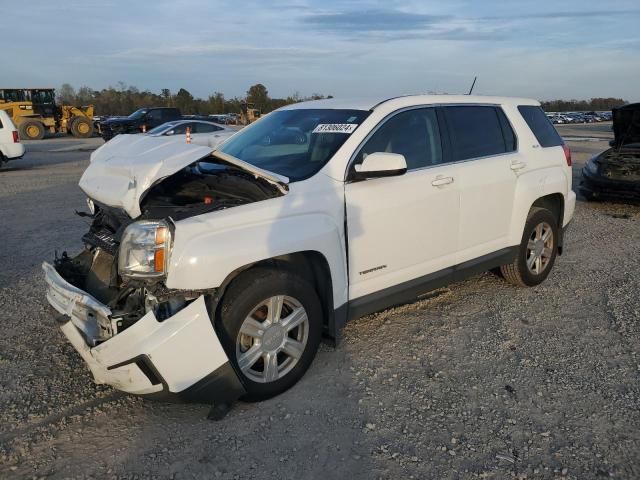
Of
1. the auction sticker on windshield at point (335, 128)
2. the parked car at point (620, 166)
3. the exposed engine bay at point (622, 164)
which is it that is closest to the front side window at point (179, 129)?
the parked car at point (620, 166)

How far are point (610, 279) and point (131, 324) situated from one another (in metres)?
4.96

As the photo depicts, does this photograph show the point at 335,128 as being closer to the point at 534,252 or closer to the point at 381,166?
the point at 381,166

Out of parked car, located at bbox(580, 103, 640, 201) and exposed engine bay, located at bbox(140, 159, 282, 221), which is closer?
exposed engine bay, located at bbox(140, 159, 282, 221)

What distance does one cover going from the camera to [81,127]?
110 feet

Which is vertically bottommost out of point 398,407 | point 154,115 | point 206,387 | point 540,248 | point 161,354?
point 398,407

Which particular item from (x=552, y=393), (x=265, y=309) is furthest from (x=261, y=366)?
(x=552, y=393)

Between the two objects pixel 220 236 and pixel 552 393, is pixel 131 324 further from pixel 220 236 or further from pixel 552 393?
pixel 552 393

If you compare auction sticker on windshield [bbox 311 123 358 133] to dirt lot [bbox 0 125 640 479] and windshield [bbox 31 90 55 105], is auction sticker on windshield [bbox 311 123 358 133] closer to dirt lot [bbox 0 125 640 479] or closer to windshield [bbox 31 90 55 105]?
dirt lot [bbox 0 125 640 479]

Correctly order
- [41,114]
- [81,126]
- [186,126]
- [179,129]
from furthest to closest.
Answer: [81,126], [41,114], [186,126], [179,129]

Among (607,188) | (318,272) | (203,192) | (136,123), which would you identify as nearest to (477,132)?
(318,272)

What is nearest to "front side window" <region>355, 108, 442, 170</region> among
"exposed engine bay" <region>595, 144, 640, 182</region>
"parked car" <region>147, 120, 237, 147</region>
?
"exposed engine bay" <region>595, 144, 640, 182</region>

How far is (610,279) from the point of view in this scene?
5836mm

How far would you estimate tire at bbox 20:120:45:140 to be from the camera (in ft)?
103

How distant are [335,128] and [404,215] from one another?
2.70ft
